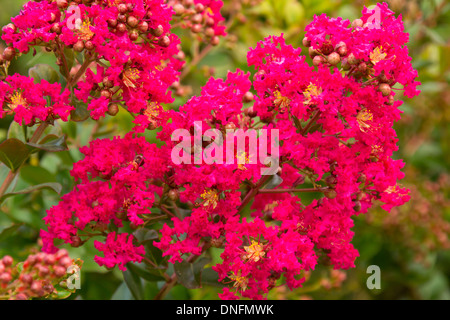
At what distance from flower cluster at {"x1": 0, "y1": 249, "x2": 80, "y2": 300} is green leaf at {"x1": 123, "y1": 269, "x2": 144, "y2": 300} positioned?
1.02 feet

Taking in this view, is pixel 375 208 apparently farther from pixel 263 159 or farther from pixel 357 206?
pixel 263 159

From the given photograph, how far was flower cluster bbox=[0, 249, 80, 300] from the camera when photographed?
1.04 m

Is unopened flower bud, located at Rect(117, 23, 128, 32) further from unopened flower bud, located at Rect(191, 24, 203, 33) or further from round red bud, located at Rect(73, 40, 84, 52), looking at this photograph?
unopened flower bud, located at Rect(191, 24, 203, 33)

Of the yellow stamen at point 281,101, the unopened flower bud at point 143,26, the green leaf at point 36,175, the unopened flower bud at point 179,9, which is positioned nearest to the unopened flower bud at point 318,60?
the yellow stamen at point 281,101

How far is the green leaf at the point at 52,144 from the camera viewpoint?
1.30 m

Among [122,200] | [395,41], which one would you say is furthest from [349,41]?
[122,200]

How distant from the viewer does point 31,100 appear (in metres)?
1.24

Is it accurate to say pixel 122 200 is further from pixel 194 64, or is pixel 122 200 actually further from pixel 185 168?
pixel 194 64

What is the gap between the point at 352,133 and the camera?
1201 millimetres

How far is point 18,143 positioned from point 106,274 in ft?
2.29

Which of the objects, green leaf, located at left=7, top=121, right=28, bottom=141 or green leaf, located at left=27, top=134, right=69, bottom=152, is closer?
green leaf, located at left=27, top=134, right=69, bottom=152

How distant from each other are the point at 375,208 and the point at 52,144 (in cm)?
144

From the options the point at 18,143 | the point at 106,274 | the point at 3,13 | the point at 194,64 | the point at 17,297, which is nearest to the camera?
the point at 17,297

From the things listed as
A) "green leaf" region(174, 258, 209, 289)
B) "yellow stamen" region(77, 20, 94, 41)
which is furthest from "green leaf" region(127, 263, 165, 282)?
"yellow stamen" region(77, 20, 94, 41)
